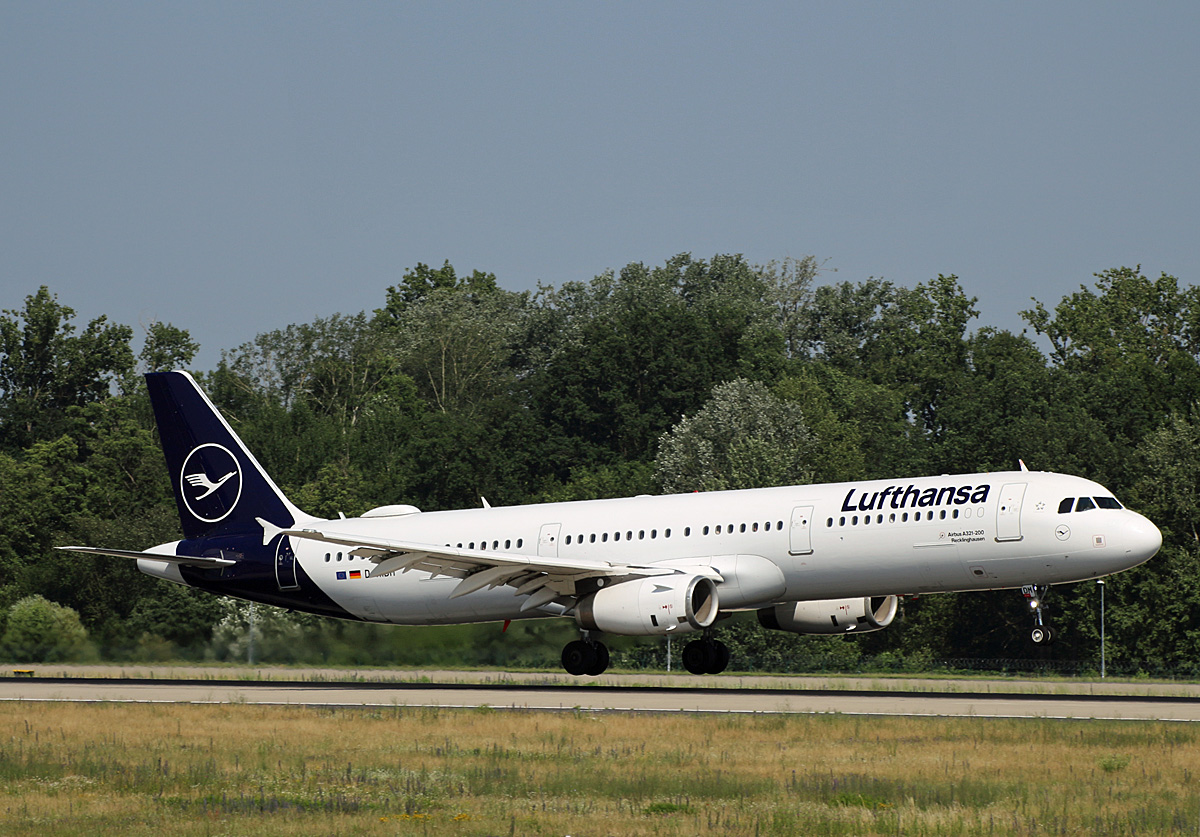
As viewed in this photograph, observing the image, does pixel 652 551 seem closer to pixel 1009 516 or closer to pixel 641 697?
pixel 641 697

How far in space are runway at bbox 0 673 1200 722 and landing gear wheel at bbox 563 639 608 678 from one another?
1.55ft

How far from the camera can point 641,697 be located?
34.5 metres

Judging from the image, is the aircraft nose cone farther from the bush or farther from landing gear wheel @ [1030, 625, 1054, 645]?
the bush

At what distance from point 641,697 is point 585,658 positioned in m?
5.34

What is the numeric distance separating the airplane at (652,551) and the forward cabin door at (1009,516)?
0.03m

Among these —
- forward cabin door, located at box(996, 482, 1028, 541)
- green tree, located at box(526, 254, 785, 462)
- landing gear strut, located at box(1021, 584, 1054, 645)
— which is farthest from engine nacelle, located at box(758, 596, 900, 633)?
green tree, located at box(526, 254, 785, 462)

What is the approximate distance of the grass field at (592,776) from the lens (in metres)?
17.4

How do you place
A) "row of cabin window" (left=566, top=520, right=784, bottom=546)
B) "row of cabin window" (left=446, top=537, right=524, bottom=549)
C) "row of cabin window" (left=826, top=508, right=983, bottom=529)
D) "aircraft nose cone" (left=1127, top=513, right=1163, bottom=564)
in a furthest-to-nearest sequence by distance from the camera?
1. "row of cabin window" (left=446, top=537, right=524, bottom=549)
2. "row of cabin window" (left=566, top=520, right=784, bottom=546)
3. "row of cabin window" (left=826, top=508, right=983, bottom=529)
4. "aircraft nose cone" (left=1127, top=513, right=1163, bottom=564)

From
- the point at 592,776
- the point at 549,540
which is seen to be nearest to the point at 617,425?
the point at 549,540

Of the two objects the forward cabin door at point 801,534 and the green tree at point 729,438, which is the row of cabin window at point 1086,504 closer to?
the forward cabin door at point 801,534

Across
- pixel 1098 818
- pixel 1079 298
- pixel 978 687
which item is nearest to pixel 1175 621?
pixel 978 687

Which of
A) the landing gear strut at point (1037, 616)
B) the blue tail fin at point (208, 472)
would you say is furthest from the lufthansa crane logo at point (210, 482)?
the landing gear strut at point (1037, 616)

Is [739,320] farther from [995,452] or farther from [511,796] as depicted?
[511,796]

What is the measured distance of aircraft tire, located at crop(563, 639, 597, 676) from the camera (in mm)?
39656
